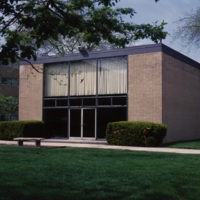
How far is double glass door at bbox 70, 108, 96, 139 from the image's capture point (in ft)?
79.7

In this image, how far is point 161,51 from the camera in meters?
22.0

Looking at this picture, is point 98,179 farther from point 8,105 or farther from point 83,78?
point 8,105

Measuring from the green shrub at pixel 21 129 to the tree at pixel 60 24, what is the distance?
16.1 meters

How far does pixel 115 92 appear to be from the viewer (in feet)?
77.0

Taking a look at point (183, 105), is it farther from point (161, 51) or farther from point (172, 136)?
point (161, 51)

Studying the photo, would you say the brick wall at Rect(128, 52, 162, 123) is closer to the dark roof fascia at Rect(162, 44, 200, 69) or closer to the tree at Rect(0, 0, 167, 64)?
the dark roof fascia at Rect(162, 44, 200, 69)

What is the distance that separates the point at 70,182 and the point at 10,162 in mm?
3975

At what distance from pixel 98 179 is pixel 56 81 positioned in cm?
1692

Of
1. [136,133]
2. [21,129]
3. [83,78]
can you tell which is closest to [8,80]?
[21,129]

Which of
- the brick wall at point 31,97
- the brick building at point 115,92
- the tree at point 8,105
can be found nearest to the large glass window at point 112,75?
the brick building at point 115,92

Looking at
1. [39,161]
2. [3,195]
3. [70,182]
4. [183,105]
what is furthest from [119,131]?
[3,195]

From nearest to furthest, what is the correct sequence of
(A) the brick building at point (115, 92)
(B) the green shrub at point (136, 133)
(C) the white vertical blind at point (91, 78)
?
(B) the green shrub at point (136, 133), (A) the brick building at point (115, 92), (C) the white vertical blind at point (91, 78)

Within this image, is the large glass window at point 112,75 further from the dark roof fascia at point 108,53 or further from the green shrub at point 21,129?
the green shrub at point 21,129

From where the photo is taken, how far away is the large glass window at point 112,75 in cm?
2328
